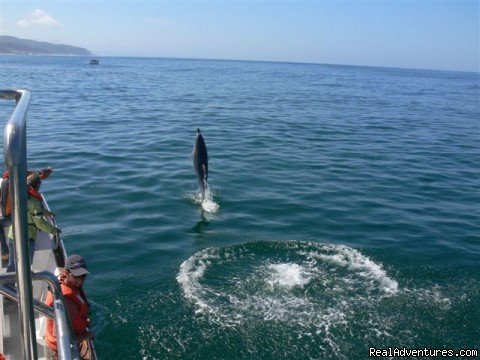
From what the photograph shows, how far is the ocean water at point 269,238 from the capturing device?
10.0 metres

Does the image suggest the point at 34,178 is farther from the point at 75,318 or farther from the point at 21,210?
the point at 21,210

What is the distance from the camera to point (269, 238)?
48.2 feet

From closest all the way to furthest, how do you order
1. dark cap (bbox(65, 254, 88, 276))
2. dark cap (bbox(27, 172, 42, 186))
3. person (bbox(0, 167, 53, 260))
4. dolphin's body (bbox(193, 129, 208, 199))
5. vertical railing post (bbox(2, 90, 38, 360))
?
vertical railing post (bbox(2, 90, 38, 360))
dark cap (bbox(65, 254, 88, 276))
person (bbox(0, 167, 53, 260))
dark cap (bbox(27, 172, 42, 186))
dolphin's body (bbox(193, 129, 208, 199))

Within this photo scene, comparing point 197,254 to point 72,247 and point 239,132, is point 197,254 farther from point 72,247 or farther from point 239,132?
point 239,132

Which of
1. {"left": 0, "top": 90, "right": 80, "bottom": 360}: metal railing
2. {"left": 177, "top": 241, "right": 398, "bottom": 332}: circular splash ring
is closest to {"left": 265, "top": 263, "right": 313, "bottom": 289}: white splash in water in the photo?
{"left": 177, "top": 241, "right": 398, "bottom": 332}: circular splash ring

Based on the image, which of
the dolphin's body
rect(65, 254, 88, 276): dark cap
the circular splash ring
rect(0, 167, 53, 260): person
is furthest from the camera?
the dolphin's body

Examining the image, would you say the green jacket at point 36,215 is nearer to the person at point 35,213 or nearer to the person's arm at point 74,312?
the person at point 35,213

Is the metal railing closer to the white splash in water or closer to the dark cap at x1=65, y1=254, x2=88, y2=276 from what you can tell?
the dark cap at x1=65, y1=254, x2=88, y2=276

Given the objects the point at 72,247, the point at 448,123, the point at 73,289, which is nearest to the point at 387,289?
the point at 73,289

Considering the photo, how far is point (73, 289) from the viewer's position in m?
6.70

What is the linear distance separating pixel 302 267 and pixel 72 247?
719 centimetres

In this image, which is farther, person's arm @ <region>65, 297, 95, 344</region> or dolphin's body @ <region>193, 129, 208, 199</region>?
dolphin's body @ <region>193, 129, 208, 199</region>

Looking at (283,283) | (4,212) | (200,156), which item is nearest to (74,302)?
(4,212)

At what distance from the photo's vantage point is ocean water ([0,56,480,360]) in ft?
32.9
